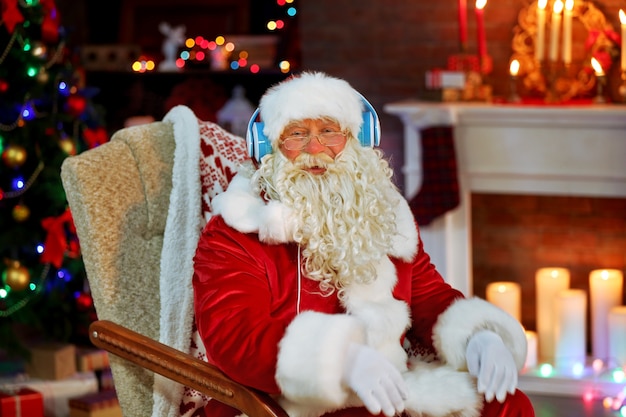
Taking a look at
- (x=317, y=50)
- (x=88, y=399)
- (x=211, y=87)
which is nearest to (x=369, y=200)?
(x=88, y=399)

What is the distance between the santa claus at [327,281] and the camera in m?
2.16

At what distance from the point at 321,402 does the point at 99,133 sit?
85.8 inches

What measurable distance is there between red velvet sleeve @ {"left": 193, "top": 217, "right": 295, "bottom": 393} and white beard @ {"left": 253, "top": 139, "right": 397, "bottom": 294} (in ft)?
0.28

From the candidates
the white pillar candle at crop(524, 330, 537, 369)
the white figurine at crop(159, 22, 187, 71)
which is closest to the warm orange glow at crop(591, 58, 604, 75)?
the white pillar candle at crop(524, 330, 537, 369)

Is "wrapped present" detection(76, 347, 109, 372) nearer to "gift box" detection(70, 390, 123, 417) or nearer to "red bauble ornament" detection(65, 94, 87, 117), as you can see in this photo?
"gift box" detection(70, 390, 123, 417)

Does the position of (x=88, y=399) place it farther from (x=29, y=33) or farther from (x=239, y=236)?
(x=239, y=236)

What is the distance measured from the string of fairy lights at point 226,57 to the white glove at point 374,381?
150 inches

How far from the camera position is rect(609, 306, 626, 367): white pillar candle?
154 inches

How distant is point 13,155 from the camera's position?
12.2 feet

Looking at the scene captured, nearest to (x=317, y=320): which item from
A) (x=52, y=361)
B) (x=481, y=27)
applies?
(x=52, y=361)

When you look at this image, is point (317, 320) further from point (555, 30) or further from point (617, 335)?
point (555, 30)

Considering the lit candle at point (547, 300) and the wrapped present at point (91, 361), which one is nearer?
the wrapped present at point (91, 361)

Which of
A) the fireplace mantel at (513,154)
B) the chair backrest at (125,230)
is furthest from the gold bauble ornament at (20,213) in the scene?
the fireplace mantel at (513,154)

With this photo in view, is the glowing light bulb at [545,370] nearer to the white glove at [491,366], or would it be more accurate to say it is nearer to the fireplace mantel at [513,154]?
the fireplace mantel at [513,154]
